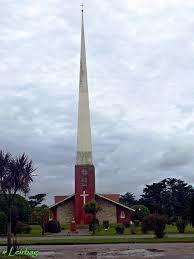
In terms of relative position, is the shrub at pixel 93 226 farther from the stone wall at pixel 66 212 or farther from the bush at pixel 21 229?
the stone wall at pixel 66 212

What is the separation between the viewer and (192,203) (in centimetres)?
5138

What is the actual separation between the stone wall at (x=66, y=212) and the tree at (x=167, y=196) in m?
23.8

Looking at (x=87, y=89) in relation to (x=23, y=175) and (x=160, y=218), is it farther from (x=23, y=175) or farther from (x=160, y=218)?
(x=23, y=175)

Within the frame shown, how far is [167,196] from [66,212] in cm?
3363

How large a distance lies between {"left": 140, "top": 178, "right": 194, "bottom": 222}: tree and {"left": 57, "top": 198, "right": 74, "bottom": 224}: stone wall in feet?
78.1

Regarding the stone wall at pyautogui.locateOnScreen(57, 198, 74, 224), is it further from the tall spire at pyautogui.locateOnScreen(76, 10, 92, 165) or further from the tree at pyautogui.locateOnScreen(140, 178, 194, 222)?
the tree at pyautogui.locateOnScreen(140, 178, 194, 222)

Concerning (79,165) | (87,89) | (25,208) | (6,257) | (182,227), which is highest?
(87,89)

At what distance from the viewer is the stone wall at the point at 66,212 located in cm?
7519

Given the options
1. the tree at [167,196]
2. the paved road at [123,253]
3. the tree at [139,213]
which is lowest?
the paved road at [123,253]

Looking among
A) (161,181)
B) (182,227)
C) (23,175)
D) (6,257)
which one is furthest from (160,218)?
(161,181)

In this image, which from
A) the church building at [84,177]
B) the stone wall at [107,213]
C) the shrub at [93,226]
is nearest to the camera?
the shrub at [93,226]

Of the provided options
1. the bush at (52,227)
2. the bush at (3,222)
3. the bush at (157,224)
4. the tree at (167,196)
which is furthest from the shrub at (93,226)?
the tree at (167,196)

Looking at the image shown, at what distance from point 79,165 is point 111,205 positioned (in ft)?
25.5

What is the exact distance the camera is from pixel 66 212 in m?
75.4
